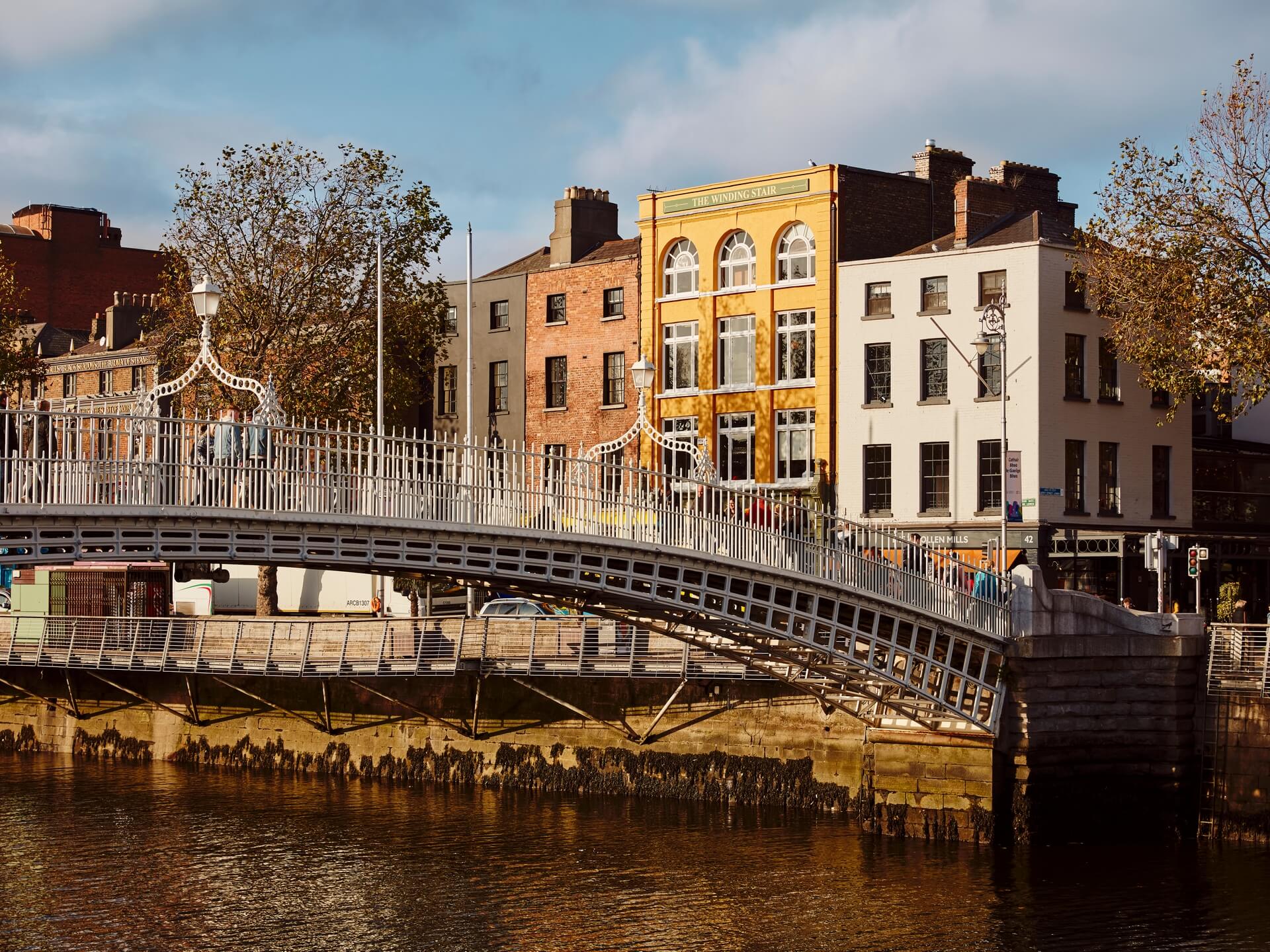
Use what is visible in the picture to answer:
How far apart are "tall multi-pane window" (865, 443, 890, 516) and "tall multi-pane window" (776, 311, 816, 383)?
118 inches

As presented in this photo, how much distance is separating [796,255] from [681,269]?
405cm

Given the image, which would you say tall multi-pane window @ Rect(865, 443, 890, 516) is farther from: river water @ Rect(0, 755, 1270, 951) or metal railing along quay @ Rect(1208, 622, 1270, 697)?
metal railing along quay @ Rect(1208, 622, 1270, 697)

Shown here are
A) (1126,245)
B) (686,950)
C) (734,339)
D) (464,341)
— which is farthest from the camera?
(464,341)

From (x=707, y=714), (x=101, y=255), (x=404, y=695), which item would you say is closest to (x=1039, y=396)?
(x=707, y=714)

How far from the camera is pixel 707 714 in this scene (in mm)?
39188

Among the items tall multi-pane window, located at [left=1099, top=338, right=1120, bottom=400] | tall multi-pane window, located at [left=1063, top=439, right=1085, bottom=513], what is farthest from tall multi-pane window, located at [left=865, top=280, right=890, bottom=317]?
tall multi-pane window, located at [left=1063, top=439, right=1085, bottom=513]

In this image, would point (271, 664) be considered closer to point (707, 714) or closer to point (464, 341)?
point (707, 714)

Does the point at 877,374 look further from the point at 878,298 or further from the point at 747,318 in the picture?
the point at 747,318

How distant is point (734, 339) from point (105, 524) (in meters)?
32.6

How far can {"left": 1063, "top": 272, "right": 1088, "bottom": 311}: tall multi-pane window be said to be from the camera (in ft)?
160

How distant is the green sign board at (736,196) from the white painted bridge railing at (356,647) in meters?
18.0

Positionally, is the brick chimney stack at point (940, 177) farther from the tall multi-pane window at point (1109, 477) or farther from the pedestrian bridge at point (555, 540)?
the pedestrian bridge at point (555, 540)

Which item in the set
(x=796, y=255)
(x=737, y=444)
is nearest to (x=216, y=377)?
(x=737, y=444)

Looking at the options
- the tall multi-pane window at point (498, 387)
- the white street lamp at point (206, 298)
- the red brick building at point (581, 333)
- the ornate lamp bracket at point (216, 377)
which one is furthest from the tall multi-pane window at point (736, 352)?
the white street lamp at point (206, 298)
